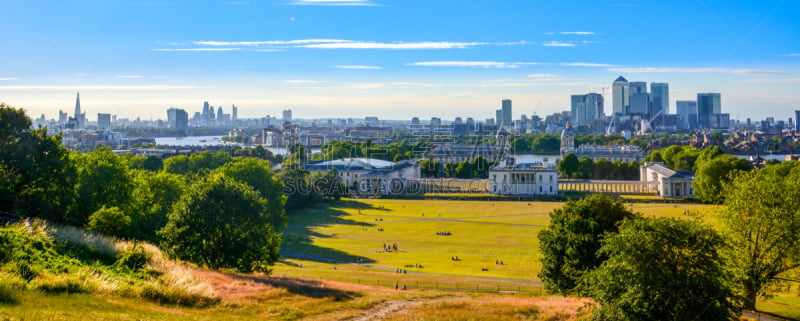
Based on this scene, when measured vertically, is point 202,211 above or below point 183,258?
above

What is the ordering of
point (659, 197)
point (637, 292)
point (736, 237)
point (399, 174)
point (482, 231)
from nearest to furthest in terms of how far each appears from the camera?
point (637, 292) < point (736, 237) < point (482, 231) < point (659, 197) < point (399, 174)

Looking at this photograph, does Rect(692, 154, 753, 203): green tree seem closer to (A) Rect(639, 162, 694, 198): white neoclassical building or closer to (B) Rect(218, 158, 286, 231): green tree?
(A) Rect(639, 162, 694, 198): white neoclassical building

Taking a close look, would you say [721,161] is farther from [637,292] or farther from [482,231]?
[637,292]

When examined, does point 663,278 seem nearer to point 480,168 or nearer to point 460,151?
point 480,168

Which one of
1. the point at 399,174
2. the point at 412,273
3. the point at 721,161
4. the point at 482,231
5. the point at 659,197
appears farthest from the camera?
the point at 399,174

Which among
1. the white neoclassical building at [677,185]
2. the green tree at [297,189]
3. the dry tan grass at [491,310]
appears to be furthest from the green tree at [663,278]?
the white neoclassical building at [677,185]

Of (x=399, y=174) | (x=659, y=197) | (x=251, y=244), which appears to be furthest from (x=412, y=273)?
(x=399, y=174)

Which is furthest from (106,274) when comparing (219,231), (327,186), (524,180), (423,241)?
(524,180)
